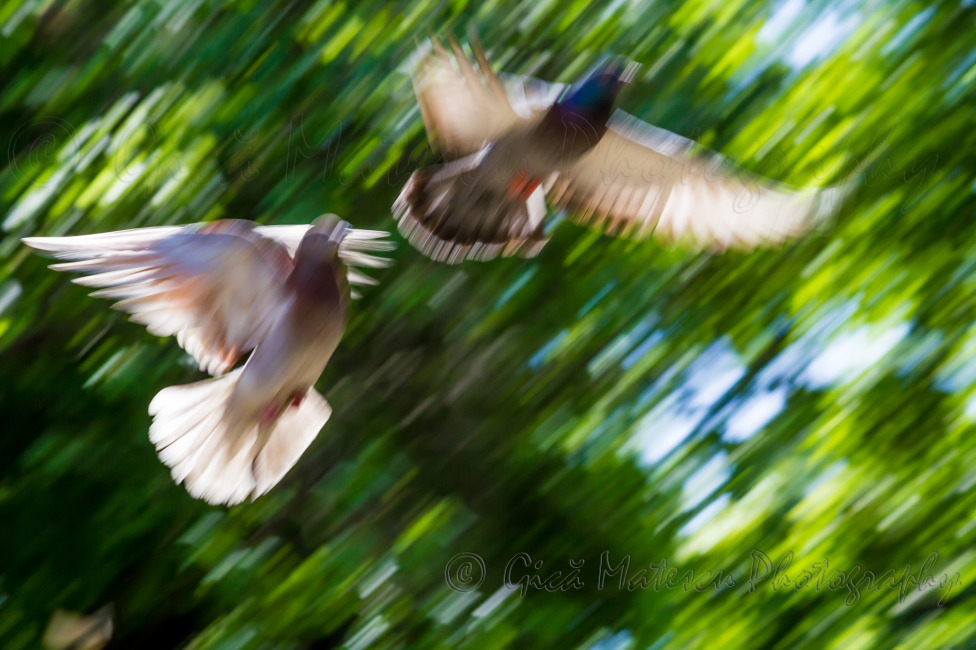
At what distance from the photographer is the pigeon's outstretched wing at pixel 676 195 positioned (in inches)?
58.4

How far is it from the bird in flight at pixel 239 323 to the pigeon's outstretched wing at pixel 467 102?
22cm

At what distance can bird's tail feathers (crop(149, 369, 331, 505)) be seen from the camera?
4.39 ft

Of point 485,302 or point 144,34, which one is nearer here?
point 144,34

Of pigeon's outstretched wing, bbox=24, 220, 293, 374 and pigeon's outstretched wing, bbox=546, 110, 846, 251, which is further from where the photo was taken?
pigeon's outstretched wing, bbox=546, 110, 846, 251

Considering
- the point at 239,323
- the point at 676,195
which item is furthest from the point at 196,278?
the point at 676,195

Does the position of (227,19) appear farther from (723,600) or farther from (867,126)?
(723,600)

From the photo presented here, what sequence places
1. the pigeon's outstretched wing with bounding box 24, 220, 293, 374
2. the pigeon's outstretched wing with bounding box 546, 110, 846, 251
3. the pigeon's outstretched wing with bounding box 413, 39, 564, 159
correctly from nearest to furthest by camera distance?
the pigeon's outstretched wing with bounding box 24, 220, 293, 374, the pigeon's outstretched wing with bounding box 413, 39, 564, 159, the pigeon's outstretched wing with bounding box 546, 110, 846, 251

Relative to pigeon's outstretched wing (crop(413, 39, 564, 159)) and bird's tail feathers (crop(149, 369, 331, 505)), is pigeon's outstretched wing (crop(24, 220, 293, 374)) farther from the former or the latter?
pigeon's outstretched wing (crop(413, 39, 564, 159))

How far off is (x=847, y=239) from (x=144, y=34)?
4.78 feet

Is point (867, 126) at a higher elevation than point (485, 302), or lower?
lower

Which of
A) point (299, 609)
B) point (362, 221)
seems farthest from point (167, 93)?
point (299, 609)

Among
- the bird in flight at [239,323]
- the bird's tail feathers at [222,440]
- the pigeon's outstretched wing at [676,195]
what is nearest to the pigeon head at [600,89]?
the pigeon's outstretched wing at [676,195]

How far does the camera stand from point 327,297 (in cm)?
128

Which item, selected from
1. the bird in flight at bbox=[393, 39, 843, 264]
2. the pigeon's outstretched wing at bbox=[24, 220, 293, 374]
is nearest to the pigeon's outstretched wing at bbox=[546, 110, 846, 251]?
the bird in flight at bbox=[393, 39, 843, 264]
